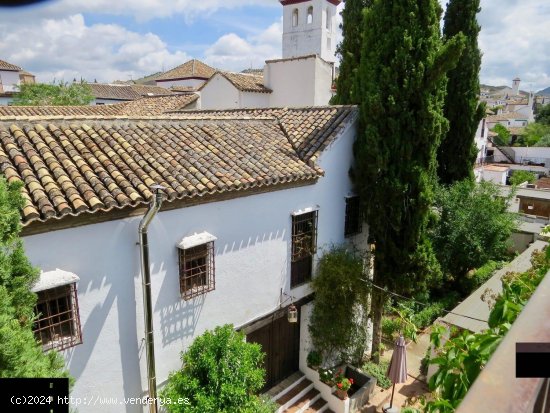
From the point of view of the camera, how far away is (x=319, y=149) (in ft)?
34.1

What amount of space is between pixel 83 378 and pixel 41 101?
89.2ft

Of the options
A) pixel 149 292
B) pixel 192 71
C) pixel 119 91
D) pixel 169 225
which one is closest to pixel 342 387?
pixel 149 292

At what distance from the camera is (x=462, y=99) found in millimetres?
19484

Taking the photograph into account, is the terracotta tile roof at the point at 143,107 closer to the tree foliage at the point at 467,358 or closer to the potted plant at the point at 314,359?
the potted plant at the point at 314,359

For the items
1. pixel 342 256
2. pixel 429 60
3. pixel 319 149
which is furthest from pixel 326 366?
pixel 429 60

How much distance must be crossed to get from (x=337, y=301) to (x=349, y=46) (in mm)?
9873

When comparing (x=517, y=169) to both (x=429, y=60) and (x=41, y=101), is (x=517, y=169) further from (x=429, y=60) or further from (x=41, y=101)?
(x=41, y=101)

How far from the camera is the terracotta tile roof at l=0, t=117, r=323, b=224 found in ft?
20.4

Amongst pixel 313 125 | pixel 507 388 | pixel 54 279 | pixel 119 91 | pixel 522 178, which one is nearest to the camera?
pixel 507 388

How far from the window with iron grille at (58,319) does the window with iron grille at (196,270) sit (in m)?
2.05

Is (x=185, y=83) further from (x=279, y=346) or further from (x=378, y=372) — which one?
(x=378, y=372)

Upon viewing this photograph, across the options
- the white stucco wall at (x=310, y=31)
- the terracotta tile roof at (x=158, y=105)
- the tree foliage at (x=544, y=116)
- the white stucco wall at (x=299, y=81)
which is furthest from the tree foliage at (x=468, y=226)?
the tree foliage at (x=544, y=116)

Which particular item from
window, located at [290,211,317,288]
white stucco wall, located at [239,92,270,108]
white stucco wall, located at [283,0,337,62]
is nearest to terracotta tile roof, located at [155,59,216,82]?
white stucco wall, located at [283,0,337,62]

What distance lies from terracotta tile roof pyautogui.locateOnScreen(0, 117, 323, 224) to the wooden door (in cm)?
415
